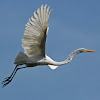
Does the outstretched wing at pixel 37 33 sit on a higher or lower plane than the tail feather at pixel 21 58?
higher

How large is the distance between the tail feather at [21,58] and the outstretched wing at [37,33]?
0.21 metres

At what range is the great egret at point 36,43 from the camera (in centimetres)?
1124

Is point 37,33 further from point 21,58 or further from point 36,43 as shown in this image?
point 21,58

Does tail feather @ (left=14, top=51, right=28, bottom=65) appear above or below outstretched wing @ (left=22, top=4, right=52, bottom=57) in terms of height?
below

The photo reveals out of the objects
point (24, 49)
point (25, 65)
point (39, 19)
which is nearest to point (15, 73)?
point (25, 65)

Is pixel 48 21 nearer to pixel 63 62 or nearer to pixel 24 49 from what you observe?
pixel 24 49

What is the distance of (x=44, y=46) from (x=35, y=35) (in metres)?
0.76

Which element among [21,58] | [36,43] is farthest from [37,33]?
[21,58]

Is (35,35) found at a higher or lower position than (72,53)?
higher

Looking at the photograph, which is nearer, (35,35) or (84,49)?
(35,35)

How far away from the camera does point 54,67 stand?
14.6 m

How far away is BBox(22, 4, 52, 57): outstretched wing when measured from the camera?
11.1 m

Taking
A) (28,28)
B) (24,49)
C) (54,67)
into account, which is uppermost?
(28,28)

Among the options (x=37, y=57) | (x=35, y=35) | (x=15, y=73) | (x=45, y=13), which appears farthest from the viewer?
(x=15, y=73)
